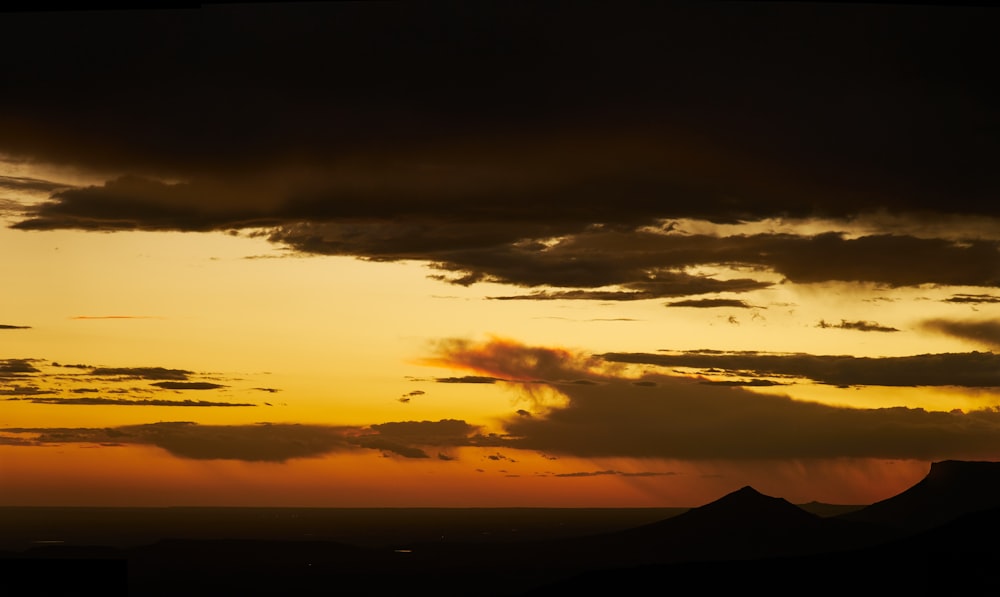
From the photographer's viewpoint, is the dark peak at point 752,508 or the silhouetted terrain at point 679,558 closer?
the silhouetted terrain at point 679,558

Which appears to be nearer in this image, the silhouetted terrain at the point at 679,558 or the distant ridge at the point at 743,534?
the silhouetted terrain at the point at 679,558

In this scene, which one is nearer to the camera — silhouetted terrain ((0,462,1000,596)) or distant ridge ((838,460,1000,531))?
silhouetted terrain ((0,462,1000,596))

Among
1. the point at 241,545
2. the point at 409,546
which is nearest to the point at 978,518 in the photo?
the point at 241,545

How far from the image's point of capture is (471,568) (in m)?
127

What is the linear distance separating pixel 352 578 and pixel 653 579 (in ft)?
179

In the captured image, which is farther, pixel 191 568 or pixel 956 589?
pixel 191 568

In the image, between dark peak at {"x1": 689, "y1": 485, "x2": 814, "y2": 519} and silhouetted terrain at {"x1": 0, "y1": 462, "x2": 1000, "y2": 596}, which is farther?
dark peak at {"x1": 689, "y1": 485, "x2": 814, "y2": 519}

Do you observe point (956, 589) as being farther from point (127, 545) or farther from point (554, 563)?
point (127, 545)

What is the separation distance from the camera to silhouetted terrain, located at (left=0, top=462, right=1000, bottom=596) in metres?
63.0

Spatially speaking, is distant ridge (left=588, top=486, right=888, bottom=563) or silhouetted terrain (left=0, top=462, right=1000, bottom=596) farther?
distant ridge (left=588, top=486, right=888, bottom=563)

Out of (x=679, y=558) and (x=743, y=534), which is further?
(x=743, y=534)

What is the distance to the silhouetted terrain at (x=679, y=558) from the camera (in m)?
63.0

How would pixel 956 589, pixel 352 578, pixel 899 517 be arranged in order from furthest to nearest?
pixel 899 517
pixel 352 578
pixel 956 589

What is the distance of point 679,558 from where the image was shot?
134m
